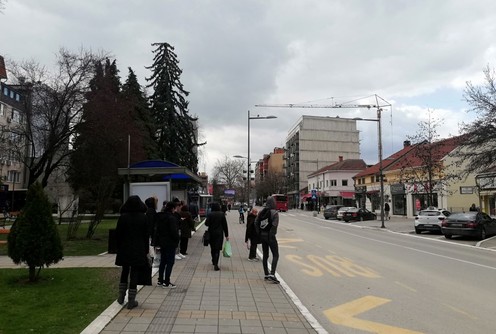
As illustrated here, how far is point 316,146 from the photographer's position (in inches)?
4616

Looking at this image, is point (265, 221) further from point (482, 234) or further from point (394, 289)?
point (482, 234)

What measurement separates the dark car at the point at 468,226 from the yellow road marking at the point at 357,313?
17636 millimetres

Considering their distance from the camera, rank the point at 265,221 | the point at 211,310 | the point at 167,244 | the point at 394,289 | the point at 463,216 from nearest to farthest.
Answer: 1. the point at 211,310
2. the point at 167,244
3. the point at 394,289
4. the point at 265,221
5. the point at 463,216

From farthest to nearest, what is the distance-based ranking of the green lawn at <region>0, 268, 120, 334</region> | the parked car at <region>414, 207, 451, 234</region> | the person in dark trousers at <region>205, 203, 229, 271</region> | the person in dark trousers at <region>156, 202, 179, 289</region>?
the parked car at <region>414, 207, 451, 234</region> < the person in dark trousers at <region>205, 203, 229, 271</region> < the person in dark trousers at <region>156, 202, 179, 289</region> < the green lawn at <region>0, 268, 120, 334</region>

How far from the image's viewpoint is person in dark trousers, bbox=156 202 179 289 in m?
9.05

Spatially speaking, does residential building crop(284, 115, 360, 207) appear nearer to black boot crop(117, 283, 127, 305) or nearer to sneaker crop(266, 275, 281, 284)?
sneaker crop(266, 275, 281, 284)

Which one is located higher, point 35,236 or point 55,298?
point 35,236

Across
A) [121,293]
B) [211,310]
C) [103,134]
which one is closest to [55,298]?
[121,293]

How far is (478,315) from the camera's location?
24.6 feet

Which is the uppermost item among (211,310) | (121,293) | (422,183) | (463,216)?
(422,183)

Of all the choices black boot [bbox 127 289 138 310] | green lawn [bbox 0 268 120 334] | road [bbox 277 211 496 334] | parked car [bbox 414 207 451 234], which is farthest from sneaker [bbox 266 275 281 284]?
parked car [bbox 414 207 451 234]

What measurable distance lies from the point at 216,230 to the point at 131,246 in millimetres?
4964

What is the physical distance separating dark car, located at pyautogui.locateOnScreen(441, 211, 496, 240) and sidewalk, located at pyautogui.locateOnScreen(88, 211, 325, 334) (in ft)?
56.1

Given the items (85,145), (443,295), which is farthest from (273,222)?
(85,145)
